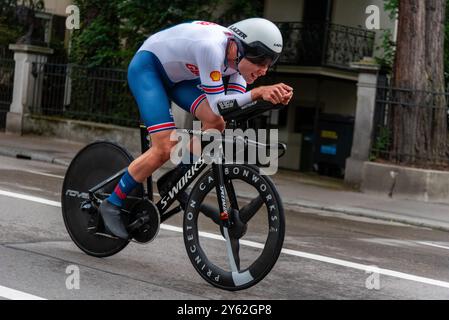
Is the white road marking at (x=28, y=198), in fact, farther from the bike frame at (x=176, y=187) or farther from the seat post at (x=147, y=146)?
the seat post at (x=147, y=146)

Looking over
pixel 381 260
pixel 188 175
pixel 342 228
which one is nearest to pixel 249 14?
pixel 342 228

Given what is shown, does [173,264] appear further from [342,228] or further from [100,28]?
[100,28]

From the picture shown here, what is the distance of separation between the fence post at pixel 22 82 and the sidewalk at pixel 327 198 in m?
1.59

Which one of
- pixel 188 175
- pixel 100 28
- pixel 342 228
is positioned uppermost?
pixel 100 28

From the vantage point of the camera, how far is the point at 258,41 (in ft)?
17.7

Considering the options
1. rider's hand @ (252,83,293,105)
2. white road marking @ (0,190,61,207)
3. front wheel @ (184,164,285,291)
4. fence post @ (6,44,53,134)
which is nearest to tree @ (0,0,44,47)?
fence post @ (6,44,53,134)

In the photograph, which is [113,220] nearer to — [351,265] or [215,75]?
[215,75]

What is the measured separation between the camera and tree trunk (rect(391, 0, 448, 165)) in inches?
601

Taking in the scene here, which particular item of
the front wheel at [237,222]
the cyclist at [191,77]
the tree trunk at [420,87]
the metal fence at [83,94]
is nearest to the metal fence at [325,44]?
the metal fence at [83,94]

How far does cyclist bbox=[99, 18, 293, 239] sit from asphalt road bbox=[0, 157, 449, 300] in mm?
480

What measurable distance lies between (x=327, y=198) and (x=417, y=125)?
2.33 meters

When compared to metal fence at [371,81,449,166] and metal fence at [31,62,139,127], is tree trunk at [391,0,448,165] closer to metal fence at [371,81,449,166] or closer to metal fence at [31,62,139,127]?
metal fence at [371,81,449,166]
